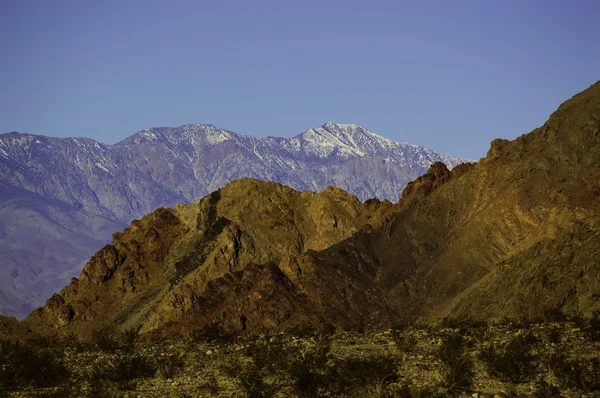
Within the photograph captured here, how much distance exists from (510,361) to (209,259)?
86.8m

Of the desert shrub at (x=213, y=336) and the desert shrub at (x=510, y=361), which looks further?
the desert shrub at (x=213, y=336)

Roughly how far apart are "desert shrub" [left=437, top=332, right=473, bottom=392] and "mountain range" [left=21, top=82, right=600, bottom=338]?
3510 centimetres

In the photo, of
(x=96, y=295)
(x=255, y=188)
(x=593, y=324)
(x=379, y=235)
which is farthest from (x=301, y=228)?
(x=593, y=324)

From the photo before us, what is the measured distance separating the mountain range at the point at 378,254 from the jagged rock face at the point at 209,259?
0.20 m

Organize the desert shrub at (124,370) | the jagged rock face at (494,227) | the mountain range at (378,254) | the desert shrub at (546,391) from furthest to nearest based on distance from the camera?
the jagged rock face at (494,227), the mountain range at (378,254), the desert shrub at (124,370), the desert shrub at (546,391)

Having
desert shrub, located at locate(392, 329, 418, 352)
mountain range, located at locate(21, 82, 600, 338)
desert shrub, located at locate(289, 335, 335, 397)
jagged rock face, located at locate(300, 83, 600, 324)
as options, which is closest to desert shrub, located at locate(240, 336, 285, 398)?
desert shrub, located at locate(289, 335, 335, 397)

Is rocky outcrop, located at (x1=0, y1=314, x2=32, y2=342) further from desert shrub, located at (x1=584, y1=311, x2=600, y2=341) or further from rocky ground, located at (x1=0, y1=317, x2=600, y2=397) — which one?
desert shrub, located at (x1=584, y1=311, x2=600, y2=341)

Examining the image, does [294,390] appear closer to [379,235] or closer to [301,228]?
[379,235]

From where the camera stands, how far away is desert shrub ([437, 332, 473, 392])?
2584 centimetres

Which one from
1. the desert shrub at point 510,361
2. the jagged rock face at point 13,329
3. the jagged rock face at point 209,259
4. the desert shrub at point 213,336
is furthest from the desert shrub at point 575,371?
the jagged rock face at point 13,329

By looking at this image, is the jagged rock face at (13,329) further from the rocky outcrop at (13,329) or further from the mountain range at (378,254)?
the mountain range at (378,254)

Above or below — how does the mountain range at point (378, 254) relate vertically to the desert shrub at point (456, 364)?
above

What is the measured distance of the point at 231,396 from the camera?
86.0 feet

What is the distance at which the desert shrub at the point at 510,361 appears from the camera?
26406 millimetres
